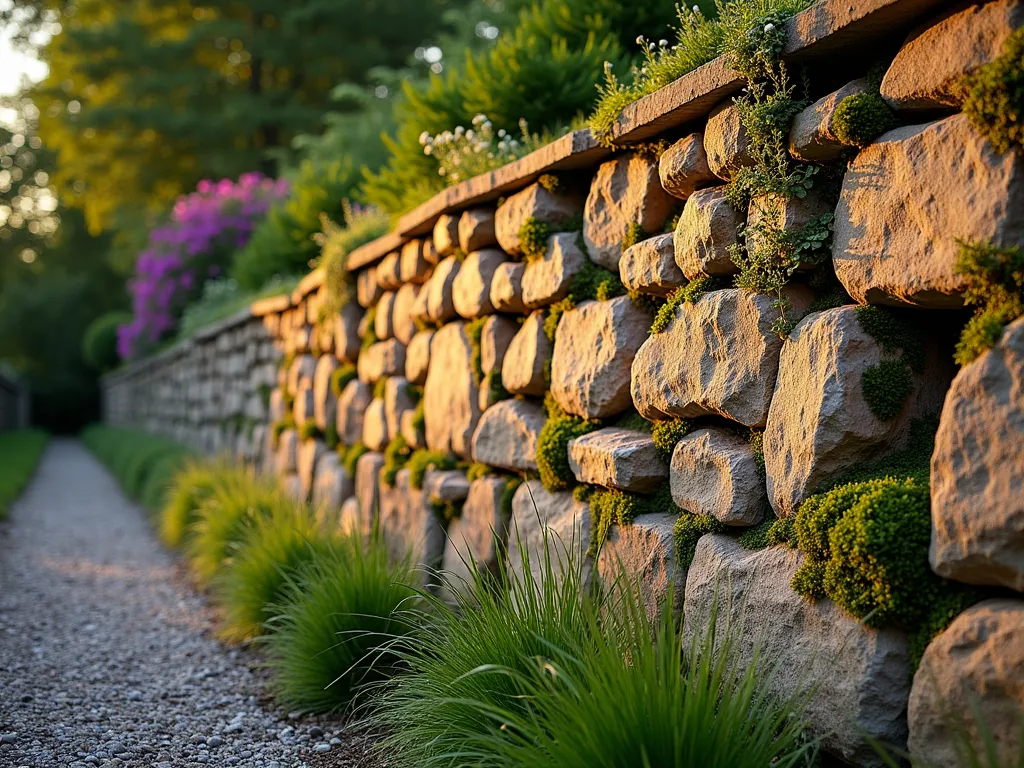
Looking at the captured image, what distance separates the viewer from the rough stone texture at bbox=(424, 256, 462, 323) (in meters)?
3.91

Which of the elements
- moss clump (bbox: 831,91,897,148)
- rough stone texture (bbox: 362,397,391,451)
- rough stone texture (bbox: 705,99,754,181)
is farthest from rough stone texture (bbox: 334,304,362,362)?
moss clump (bbox: 831,91,897,148)

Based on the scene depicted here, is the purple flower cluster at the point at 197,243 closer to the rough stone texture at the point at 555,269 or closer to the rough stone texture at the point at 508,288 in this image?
the rough stone texture at the point at 508,288

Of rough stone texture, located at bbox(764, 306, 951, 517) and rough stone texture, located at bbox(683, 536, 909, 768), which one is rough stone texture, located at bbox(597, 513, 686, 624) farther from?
rough stone texture, located at bbox(764, 306, 951, 517)

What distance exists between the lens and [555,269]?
3078 mm

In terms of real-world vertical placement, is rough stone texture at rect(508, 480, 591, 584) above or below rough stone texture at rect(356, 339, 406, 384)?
below

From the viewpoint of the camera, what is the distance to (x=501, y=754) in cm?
200

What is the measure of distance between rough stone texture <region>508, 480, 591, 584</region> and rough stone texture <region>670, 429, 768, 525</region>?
379 millimetres

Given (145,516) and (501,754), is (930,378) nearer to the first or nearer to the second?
(501,754)

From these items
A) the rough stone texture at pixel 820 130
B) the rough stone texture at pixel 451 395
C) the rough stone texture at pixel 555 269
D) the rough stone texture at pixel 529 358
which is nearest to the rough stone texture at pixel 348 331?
the rough stone texture at pixel 451 395

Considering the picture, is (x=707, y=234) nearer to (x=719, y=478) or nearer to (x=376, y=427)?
(x=719, y=478)

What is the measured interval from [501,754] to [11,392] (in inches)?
858

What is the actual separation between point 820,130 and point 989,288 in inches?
22.0

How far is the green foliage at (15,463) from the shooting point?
8.77 meters

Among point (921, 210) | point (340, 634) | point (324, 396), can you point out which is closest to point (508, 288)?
point (340, 634)
